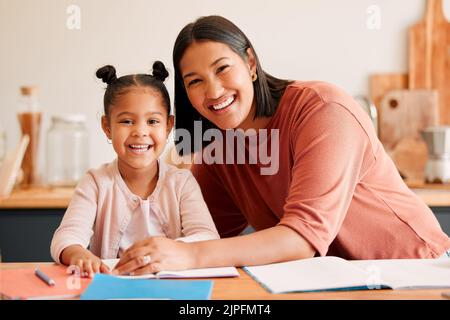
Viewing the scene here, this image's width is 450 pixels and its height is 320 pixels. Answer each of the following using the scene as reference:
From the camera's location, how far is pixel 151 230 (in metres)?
1.27

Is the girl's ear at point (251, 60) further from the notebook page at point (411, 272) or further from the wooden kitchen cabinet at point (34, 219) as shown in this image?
the wooden kitchen cabinet at point (34, 219)

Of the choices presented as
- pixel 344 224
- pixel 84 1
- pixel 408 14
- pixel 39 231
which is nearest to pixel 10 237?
pixel 39 231

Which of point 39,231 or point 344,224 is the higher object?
point 344,224

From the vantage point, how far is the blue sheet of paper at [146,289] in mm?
847

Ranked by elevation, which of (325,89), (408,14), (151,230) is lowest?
(151,230)

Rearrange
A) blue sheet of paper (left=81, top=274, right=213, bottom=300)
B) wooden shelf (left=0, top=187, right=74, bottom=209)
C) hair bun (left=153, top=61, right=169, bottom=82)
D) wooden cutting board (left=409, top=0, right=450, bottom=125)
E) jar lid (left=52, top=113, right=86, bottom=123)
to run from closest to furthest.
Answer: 1. blue sheet of paper (left=81, top=274, right=213, bottom=300)
2. hair bun (left=153, top=61, right=169, bottom=82)
3. wooden shelf (left=0, top=187, right=74, bottom=209)
4. jar lid (left=52, top=113, right=86, bottom=123)
5. wooden cutting board (left=409, top=0, right=450, bottom=125)

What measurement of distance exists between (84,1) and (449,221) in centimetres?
125

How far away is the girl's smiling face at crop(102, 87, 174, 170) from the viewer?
126cm

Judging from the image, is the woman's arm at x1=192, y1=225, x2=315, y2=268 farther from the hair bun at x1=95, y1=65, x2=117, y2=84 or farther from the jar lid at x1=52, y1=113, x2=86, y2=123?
the jar lid at x1=52, y1=113, x2=86, y2=123

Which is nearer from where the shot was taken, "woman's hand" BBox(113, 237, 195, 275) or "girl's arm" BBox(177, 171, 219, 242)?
"woman's hand" BBox(113, 237, 195, 275)

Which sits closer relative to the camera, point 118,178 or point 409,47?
point 118,178

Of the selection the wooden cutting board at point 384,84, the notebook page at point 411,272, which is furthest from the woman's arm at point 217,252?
the wooden cutting board at point 384,84

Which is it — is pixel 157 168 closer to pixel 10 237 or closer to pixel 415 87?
pixel 10 237

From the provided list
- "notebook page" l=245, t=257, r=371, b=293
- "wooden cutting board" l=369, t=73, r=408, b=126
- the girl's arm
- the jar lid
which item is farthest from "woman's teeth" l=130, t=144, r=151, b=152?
"wooden cutting board" l=369, t=73, r=408, b=126
